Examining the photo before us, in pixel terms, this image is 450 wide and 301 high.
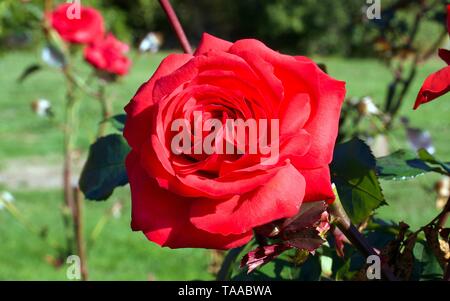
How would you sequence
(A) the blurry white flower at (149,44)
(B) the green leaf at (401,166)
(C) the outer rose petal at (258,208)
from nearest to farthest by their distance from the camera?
(C) the outer rose petal at (258,208) → (B) the green leaf at (401,166) → (A) the blurry white flower at (149,44)

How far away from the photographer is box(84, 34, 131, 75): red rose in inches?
60.2

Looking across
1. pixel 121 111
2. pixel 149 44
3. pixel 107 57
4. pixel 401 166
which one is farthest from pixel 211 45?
pixel 121 111

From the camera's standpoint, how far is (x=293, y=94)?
14.6 inches

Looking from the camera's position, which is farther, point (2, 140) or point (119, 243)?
point (2, 140)

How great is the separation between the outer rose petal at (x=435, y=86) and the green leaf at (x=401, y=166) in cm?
13

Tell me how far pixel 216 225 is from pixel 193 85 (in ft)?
0.22

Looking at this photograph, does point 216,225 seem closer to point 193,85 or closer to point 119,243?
point 193,85

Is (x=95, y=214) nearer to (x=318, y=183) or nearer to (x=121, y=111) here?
(x=121, y=111)

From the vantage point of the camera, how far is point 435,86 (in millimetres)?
359

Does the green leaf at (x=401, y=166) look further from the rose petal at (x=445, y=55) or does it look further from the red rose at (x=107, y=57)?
the red rose at (x=107, y=57)

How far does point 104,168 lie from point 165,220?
19 cm

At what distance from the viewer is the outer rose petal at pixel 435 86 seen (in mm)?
358

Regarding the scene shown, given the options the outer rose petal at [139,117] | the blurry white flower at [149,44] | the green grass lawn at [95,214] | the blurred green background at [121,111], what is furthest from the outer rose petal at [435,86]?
the blurry white flower at [149,44]
